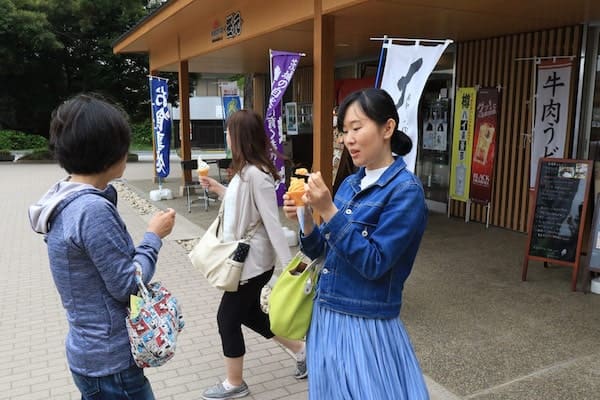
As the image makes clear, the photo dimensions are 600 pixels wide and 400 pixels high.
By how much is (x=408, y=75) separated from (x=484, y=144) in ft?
14.4

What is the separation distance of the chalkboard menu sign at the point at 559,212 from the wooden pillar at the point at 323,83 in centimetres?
231

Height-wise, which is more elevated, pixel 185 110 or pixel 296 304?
pixel 185 110

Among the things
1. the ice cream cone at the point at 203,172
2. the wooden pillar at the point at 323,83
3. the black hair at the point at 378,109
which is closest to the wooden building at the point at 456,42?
the wooden pillar at the point at 323,83

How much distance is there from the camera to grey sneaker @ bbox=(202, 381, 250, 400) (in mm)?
3151

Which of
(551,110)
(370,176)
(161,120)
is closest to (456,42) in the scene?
(551,110)

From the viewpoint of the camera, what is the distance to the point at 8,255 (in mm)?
6953

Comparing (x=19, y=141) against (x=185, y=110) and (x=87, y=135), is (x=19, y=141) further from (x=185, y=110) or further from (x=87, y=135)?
(x=87, y=135)

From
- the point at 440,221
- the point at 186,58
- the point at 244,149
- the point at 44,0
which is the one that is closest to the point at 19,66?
the point at 44,0

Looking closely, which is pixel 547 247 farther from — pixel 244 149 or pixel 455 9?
pixel 244 149

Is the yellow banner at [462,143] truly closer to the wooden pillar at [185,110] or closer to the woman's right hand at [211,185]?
the woman's right hand at [211,185]

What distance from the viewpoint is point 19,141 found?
82.4ft

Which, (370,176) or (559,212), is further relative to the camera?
(559,212)

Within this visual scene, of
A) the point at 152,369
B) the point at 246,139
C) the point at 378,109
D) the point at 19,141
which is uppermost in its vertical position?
the point at 378,109

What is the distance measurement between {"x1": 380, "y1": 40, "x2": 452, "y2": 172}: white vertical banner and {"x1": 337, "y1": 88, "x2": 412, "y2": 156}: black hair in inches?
78.8
